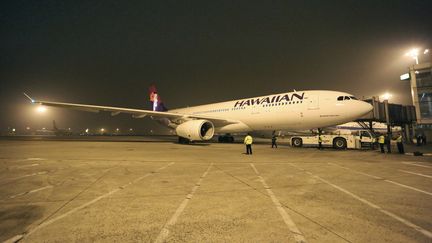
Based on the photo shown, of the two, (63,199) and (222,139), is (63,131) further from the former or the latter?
(63,199)

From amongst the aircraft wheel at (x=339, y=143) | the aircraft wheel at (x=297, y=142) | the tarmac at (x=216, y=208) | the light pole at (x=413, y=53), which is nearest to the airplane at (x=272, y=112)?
the aircraft wheel at (x=297, y=142)

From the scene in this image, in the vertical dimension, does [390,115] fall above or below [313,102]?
below

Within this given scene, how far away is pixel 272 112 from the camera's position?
1902 cm

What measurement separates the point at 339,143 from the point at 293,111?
4.30 metres

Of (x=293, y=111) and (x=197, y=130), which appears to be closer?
(x=293, y=111)

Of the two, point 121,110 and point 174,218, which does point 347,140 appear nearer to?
point 174,218

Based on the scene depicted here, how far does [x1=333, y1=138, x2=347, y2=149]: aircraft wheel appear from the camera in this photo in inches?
659

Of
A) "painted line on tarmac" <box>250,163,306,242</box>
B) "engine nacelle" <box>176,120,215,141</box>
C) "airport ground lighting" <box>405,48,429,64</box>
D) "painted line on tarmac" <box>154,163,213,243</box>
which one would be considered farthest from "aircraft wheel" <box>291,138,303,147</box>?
"airport ground lighting" <box>405,48,429,64</box>

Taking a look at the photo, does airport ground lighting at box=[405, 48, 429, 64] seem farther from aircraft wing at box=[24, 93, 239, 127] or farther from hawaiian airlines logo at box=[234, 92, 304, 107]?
aircraft wing at box=[24, 93, 239, 127]

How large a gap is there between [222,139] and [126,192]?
2175 cm

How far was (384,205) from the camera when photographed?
4145mm

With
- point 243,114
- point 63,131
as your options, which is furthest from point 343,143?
point 63,131

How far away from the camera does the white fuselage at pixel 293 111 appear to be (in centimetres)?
1598

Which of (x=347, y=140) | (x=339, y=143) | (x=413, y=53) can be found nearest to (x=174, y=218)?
(x=339, y=143)
